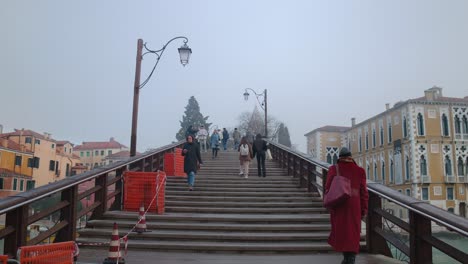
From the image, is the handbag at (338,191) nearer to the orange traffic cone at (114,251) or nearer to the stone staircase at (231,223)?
the stone staircase at (231,223)

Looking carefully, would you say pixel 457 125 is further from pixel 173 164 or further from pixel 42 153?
pixel 42 153

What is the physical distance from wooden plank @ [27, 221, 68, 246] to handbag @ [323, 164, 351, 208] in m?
4.03

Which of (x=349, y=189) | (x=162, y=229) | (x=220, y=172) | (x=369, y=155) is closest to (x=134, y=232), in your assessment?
(x=162, y=229)

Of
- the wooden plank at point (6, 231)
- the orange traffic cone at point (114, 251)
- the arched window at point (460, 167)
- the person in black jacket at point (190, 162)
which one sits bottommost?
the orange traffic cone at point (114, 251)

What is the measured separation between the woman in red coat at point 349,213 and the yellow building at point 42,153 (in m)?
59.2

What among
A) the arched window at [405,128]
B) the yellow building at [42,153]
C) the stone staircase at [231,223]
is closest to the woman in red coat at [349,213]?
the stone staircase at [231,223]

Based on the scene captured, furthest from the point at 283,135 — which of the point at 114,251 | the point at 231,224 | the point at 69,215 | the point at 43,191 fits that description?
the point at 114,251

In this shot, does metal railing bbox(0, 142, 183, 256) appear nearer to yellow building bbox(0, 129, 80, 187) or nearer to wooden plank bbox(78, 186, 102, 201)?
wooden plank bbox(78, 186, 102, 201)

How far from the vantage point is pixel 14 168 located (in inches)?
2128

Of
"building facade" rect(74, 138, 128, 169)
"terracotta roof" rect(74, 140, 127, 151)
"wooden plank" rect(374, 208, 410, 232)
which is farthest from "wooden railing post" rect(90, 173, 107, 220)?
"terracotta roof" rect(74, 140, 127, 151)

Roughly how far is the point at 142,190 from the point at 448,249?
21.4 ft

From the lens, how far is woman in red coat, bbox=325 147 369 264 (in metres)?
4.99

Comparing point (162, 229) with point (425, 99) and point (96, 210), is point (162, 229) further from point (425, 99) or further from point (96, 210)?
point (425, 99)

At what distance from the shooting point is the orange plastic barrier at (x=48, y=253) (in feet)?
12.2
